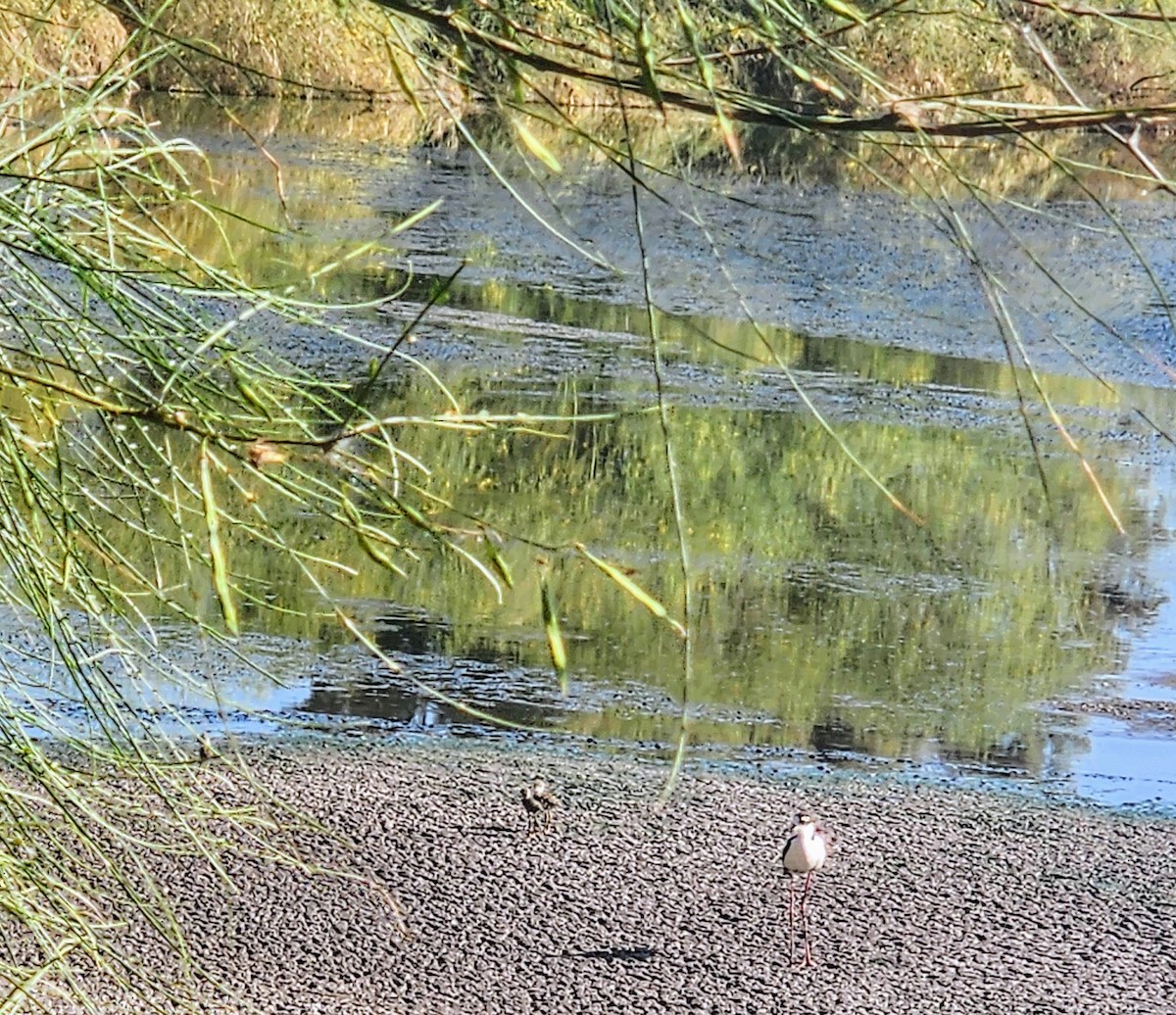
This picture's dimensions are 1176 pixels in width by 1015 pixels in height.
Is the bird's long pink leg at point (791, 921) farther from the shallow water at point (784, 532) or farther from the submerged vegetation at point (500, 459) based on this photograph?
the shallow water at point (784, 532)

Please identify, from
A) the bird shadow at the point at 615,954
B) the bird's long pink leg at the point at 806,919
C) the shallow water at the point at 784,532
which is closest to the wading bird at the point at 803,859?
the bird's long pink leg at the point at 806,919

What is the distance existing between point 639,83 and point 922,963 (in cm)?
462

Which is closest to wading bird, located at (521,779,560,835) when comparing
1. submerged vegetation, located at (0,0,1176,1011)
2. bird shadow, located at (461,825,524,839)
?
bird shadow, located at (461,825,524,839)

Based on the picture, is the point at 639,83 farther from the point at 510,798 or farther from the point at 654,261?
the point at 654,261

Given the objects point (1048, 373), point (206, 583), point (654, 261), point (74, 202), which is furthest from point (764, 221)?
point (74, 202)

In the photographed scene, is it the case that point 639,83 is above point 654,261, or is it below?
above

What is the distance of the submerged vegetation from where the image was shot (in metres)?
1.33

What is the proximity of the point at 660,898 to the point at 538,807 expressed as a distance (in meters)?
0.64

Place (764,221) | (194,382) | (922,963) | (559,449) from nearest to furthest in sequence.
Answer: (194,382) → (922,963) → (559,449) → (764,221)

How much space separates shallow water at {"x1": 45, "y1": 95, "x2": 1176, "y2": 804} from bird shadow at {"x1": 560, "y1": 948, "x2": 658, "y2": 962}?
2.78ft

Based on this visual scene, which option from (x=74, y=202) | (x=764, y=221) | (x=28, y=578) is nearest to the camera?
(x=28, y=578)

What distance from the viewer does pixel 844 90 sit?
3.96 feet

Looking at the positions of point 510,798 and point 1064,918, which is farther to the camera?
point 510,798

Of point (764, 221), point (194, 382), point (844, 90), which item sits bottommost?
point (764, 221)
